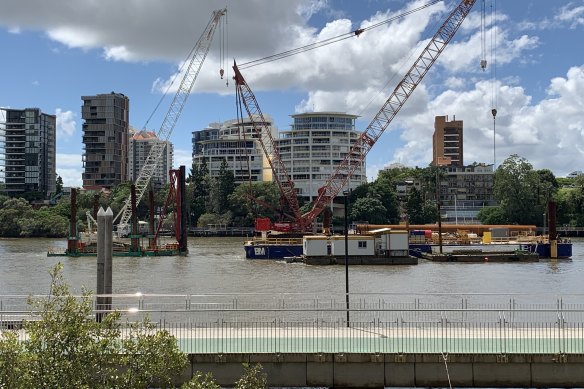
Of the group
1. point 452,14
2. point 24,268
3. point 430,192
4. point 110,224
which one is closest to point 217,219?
point 430,192

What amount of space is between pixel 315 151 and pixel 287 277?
130984 mm

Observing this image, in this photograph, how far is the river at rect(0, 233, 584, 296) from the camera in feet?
158

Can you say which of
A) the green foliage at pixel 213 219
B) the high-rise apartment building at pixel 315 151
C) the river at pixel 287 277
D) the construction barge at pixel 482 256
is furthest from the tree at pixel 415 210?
the river at pixel 287 277

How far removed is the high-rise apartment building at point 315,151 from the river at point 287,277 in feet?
343

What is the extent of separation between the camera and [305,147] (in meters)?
187

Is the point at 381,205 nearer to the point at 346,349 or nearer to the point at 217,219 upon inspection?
the point at 217,219

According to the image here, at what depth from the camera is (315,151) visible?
186750 millimetres

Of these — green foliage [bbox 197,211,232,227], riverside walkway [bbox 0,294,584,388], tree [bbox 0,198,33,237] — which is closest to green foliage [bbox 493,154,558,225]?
green foliage [bbox 197,211,232,227]

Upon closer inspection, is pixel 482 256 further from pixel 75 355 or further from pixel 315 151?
pixel 315 151

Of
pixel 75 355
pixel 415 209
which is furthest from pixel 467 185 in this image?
pixel 75 355

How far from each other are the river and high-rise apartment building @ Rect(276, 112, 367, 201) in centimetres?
10442

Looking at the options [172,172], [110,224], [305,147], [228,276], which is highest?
[305,147]

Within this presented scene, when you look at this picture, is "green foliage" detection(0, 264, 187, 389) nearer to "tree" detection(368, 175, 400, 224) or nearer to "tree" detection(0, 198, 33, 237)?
"tree" detection(368, 175, 400, 224)

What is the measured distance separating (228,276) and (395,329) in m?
36.3
